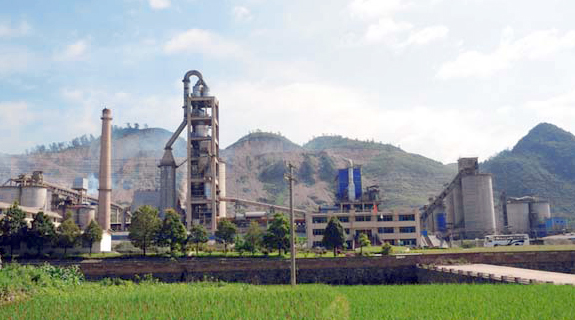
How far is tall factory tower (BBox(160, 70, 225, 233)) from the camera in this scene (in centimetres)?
9975

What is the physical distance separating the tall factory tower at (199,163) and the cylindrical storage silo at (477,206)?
190 ft

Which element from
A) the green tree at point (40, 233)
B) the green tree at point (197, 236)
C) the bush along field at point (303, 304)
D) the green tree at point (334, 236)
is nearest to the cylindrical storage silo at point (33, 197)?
the green tree at point (40, 233)

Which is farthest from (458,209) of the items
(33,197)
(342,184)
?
(33,197)

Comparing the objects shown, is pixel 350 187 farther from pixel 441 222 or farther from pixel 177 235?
pixel 177 235

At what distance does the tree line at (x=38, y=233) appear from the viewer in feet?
237

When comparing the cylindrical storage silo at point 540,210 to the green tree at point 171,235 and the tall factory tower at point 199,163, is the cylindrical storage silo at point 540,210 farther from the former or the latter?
the green tree at point 171,235

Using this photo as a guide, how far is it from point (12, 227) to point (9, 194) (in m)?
19.8

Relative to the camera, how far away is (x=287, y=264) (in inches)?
2172

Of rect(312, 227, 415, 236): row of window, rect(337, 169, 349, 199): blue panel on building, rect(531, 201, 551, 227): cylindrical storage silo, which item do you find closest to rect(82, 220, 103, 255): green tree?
rect(312, 227, 415, 236): row of window

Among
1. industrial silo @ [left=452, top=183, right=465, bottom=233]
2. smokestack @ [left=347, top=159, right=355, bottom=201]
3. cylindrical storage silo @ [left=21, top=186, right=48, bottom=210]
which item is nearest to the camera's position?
cylindrical storage silo @ [left=21, top=186, right=48, bottom=210]

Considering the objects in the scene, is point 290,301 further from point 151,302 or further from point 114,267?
point 114,267

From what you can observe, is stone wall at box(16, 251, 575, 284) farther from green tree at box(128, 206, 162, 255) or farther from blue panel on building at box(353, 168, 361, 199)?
blue panel on building at box(353, 168, 361, 199)

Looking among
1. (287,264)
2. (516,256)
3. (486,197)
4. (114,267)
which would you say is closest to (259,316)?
(287,264)

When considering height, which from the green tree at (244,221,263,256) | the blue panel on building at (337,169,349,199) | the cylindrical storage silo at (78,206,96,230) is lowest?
the green tree at (244,221,263,256)
